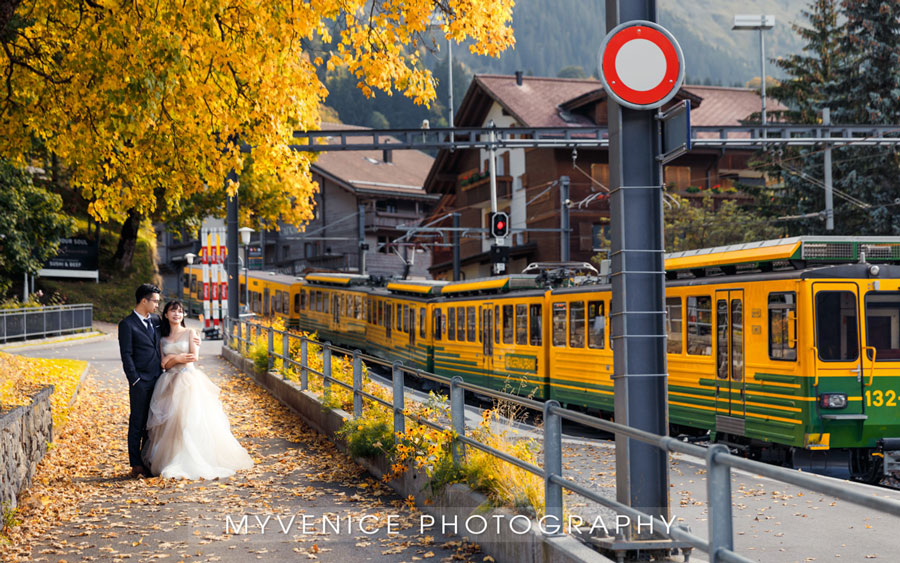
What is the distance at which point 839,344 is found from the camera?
12.7m

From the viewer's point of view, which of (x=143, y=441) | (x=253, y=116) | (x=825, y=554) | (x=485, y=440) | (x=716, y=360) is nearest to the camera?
(x=825, y=554)

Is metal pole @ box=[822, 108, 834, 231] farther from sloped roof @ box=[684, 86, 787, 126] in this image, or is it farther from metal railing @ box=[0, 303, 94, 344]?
metal railing @ box=[0, 303, 94, 344]

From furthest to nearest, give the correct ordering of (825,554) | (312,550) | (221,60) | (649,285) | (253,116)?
1. (253,116)
2. (221,60)
3. (312,550)
4. (649,285)
5. (825,554)

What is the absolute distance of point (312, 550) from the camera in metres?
7.61

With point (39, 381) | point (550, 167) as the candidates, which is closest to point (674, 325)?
point (39, 381)

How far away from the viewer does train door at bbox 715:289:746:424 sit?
13.8m

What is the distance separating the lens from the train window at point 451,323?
26.2m

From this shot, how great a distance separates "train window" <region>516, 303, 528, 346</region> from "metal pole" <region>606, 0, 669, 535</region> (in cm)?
1444

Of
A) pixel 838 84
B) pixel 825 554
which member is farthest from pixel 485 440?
pixel 838 84

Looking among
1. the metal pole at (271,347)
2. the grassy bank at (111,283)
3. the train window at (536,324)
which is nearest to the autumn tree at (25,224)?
the grassy bank at (111,283)

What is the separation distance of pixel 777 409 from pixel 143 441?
752 cm

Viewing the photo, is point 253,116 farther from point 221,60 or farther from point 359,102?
point 359,102

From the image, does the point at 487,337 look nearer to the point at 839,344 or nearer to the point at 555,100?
the point at 839,344

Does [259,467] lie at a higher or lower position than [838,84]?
lower
